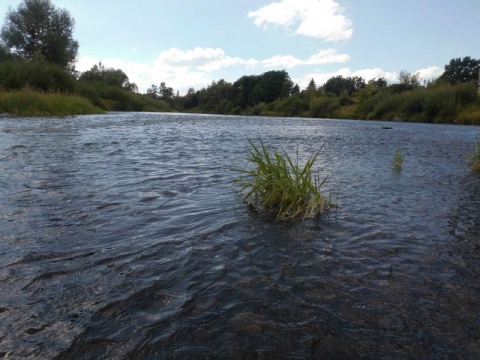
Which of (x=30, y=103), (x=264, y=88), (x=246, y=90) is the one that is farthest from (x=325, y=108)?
(x=246, y=90)

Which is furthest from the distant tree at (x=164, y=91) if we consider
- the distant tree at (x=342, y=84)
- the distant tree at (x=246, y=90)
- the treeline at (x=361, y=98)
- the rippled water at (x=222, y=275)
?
the rippled water at (x=222, y=275)

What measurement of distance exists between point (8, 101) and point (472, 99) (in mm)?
46164

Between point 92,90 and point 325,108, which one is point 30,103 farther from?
point 325,108

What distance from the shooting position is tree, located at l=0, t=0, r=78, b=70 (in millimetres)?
44188

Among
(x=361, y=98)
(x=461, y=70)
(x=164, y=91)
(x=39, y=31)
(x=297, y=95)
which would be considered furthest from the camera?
(x=164, y=91)

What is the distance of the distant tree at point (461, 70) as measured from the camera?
85.3m

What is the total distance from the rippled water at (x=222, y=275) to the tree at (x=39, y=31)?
47.8m

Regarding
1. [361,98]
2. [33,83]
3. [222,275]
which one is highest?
[361,98]

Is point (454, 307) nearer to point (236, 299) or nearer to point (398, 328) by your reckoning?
point (398, 328)

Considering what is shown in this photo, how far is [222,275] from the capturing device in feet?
10.3

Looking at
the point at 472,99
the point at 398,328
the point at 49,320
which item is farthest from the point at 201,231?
the point at 472,99

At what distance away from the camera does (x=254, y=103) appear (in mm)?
108500

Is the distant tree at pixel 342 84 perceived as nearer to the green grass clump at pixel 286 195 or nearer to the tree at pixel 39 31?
the tree at pixel 39 31

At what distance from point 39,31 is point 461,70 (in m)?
101
